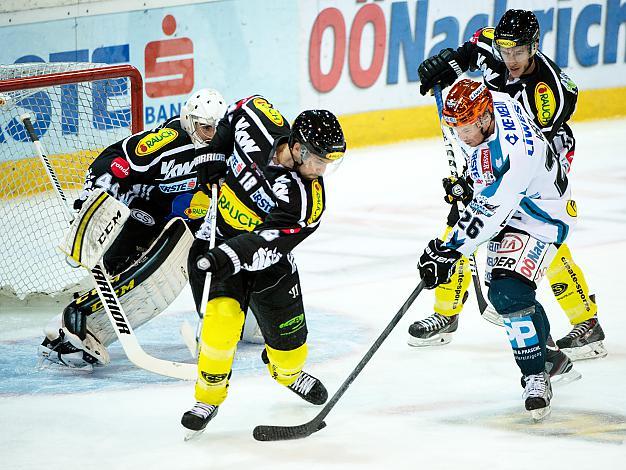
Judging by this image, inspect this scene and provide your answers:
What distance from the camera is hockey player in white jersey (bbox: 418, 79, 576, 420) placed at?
3.38m

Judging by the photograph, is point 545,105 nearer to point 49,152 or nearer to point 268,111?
point 268,111

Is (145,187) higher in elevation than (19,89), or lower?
lower

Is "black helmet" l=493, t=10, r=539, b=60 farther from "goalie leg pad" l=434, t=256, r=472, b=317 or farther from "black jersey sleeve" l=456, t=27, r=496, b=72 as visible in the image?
"goalie leg pad" l=434, t=256, r=472, b=317

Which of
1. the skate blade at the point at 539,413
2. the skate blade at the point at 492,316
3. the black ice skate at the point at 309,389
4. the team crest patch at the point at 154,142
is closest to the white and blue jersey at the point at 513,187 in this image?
the skate blade at the point at 539,413

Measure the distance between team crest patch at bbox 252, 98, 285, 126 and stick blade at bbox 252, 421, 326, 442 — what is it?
36.8 inches

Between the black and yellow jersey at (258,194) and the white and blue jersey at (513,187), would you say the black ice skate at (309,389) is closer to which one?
the black and yellow jersey at (258,194)

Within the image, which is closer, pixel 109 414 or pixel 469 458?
pixel 469 458

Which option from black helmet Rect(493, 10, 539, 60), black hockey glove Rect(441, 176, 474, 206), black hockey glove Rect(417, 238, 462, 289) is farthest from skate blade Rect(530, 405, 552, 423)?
black helmet Rect(493, 10, 539, 60)

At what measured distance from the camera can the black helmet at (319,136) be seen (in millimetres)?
3236

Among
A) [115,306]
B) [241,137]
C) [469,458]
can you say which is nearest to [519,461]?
[469,458]

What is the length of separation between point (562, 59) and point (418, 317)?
456 centimetres

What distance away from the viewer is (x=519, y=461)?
3182mm

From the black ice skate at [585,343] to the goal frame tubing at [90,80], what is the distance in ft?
6.48

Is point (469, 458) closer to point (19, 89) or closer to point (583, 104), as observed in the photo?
point (19, 89)
